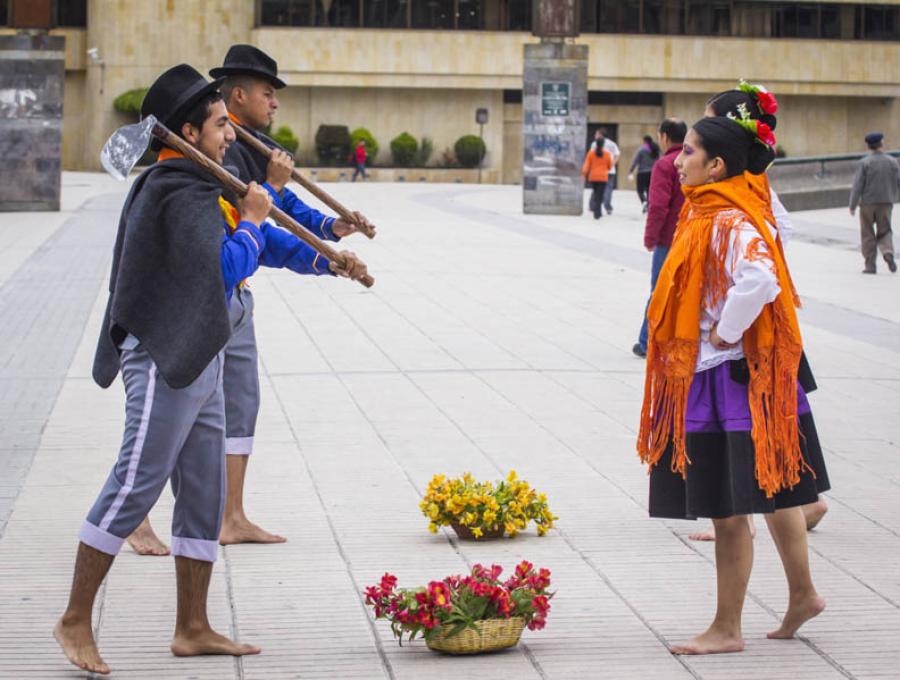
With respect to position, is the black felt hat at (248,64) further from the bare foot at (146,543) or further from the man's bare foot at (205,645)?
the man's bare foot at (205,645)

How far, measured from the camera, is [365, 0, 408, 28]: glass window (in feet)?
191

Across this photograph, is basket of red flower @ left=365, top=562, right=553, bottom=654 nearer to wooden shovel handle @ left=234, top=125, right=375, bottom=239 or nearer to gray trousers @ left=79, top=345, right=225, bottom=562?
gray trousers @ left=79, top=345, right=225, bottom=562

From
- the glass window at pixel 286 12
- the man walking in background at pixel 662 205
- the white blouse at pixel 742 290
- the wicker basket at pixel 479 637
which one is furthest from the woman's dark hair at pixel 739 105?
the glass window at pixel 286 12

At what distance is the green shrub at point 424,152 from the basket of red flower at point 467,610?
52.8 m

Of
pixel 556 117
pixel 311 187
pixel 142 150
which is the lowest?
pixel 311 187

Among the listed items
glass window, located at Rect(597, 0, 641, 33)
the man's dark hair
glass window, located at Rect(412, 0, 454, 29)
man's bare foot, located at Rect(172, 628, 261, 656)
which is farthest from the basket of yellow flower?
glass window, located at Rect(597, 0, 641, 33)

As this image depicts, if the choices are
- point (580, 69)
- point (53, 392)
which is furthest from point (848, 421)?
point (580, 69)

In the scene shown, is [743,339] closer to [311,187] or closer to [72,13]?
[311,187]

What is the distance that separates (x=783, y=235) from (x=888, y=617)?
5.45 feet

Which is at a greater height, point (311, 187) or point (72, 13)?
point (72, 13)

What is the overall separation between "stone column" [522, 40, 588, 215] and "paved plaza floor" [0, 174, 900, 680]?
13711 millimetres

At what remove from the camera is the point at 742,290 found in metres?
4.91

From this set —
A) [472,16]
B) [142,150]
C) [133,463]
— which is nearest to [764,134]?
[142,150]

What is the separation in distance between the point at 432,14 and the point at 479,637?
55.3 metres
